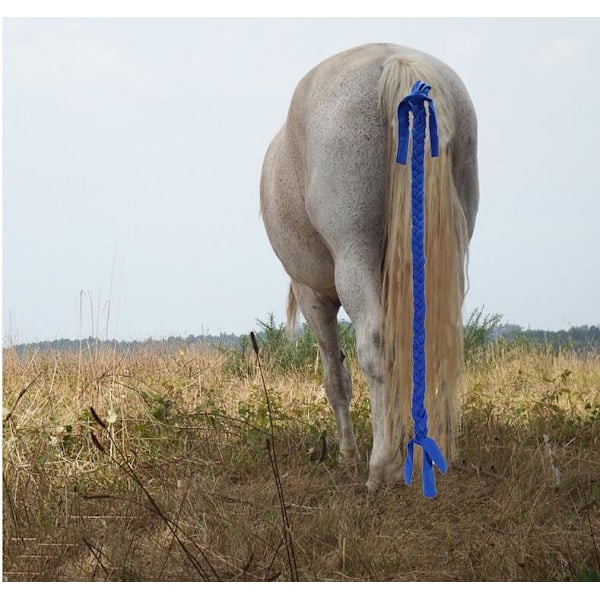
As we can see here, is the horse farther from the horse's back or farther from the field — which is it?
the field

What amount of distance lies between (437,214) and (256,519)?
1.54 meters

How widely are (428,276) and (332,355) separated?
5.04 ft

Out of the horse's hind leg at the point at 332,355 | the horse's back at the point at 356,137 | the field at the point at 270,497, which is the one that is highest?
the horse's back at the point at 356,137

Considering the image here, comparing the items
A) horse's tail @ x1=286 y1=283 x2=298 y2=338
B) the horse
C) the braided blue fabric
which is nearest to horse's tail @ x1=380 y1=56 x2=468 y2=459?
the horse

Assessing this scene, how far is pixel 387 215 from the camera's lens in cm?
330

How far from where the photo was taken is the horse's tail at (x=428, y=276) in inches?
125

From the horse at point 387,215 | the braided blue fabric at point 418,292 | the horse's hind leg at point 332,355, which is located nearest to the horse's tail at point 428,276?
the horse at point 387,215

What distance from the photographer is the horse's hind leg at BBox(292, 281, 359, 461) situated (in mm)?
4535

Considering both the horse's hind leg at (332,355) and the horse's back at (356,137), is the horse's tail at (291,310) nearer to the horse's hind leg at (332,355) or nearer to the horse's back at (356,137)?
the horse's hind leg at (332,355)

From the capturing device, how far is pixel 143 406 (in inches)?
212

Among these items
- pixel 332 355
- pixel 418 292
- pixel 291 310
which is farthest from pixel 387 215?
pixel 291 310

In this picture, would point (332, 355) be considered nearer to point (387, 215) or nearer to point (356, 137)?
point (387, 215)

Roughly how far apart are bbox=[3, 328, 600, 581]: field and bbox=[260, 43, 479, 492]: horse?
393 mm

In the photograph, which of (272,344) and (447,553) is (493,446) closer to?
(447,553)
